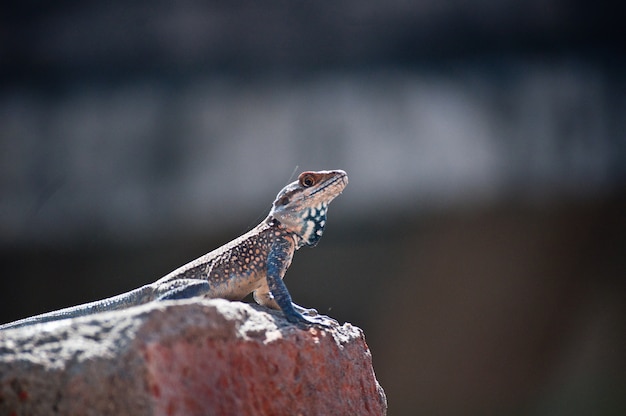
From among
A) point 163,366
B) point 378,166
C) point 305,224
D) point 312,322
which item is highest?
point 305,224

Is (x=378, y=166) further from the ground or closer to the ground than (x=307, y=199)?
closer to the ground

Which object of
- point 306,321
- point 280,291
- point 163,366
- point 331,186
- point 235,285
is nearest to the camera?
point 163,366

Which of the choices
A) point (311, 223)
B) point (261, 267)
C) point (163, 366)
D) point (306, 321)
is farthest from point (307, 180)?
point (163, 366)

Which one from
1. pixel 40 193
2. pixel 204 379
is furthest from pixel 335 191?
pixel 40 193

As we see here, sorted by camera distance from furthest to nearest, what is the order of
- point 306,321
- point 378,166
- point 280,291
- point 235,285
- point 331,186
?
1. point 378,166
2. point 331,186
3. point 235,285
4. point 280,291
5. point 306,321

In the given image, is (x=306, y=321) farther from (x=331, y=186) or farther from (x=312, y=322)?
(x=331, y=186)

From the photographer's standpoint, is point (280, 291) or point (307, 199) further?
point (307, 199)

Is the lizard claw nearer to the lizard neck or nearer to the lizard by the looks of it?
the lizard

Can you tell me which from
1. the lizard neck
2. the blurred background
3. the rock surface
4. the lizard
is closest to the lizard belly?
the lizard

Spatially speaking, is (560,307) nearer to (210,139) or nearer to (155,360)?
(210,139)
